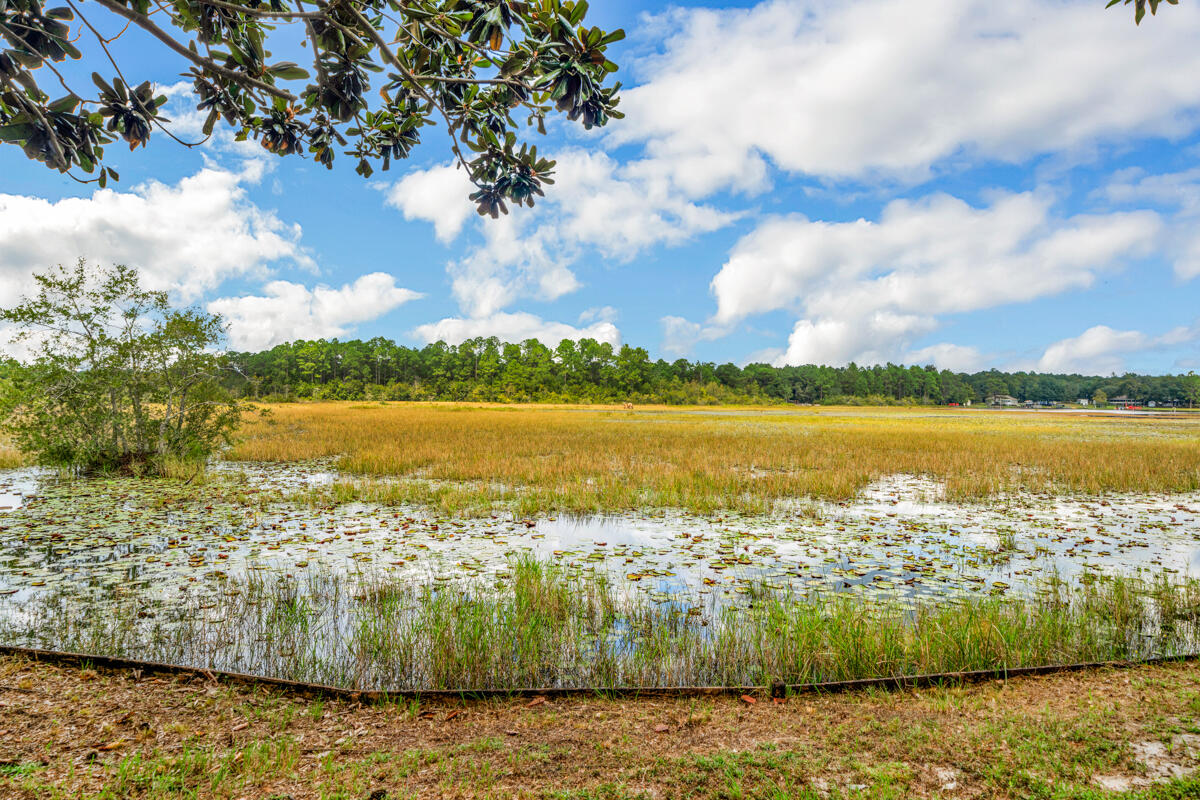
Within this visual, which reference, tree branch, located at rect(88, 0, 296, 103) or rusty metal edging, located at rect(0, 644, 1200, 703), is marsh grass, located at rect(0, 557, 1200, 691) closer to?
rusty metal edging, located at rect(0, 644, 1200, 703)

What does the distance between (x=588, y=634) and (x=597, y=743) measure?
1698 millimetres

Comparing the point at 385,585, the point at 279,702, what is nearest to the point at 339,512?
the point at 385,585

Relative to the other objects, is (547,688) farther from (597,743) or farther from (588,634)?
(588,634)

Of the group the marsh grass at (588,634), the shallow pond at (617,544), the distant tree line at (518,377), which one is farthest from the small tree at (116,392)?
the distant tree line at (518,377)

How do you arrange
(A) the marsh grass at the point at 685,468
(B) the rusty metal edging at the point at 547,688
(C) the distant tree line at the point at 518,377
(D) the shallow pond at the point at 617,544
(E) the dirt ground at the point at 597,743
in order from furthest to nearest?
(C) the distant tree line at the point at 518,377 < (A) the marsh grass at the point at 685,468 < (D) the shallow pond at the point at 617,544 < (B) the rusty metal edging at the point at 547,688 < (E) the dirt ground at the point at 597,743

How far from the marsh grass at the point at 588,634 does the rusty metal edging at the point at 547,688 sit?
0.12 meters

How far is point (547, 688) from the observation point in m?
3.83

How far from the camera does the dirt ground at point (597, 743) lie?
2719 mm

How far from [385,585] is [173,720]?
256 cm

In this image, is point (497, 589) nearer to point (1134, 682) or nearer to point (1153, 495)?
point (1134, 682)

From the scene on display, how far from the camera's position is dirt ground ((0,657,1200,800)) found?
107 inches

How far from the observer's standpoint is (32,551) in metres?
6.99

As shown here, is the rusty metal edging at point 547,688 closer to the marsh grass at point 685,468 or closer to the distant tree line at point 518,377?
the marsh grass at point 685,468

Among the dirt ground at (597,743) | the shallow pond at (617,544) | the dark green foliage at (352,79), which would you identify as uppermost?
the dark green foliage at (352,79)
